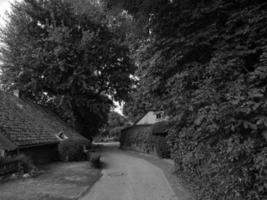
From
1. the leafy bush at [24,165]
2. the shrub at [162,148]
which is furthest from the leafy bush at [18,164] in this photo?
the shrub at [162,148]

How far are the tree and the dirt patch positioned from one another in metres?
14.6

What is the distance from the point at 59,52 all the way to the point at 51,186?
56.1 ft

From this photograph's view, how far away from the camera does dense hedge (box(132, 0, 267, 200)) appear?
4.68 meters

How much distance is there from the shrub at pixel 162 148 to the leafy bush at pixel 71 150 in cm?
637

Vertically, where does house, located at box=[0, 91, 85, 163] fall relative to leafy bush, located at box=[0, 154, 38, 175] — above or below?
above

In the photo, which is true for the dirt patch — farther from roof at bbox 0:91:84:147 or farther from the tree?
the tree

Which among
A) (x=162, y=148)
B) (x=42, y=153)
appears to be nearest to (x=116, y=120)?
(x=162, y=148)

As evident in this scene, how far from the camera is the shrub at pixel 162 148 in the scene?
793 inches

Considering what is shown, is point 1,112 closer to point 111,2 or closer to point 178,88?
point 111,2

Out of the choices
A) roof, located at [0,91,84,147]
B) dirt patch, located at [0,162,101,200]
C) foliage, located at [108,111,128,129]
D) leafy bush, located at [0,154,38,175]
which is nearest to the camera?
dirt patch, located at [0,162,101,200]

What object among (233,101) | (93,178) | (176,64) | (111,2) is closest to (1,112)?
(93,178)

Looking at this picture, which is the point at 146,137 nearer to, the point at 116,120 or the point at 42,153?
the point at 42,153

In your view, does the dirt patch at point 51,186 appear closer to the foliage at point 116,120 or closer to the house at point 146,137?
the house at point 146,137

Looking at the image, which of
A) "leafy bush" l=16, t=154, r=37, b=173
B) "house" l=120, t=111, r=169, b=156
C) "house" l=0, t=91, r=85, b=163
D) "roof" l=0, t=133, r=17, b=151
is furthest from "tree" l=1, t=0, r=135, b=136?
"leafy bush" l=16, t=154, r=37, b=173
